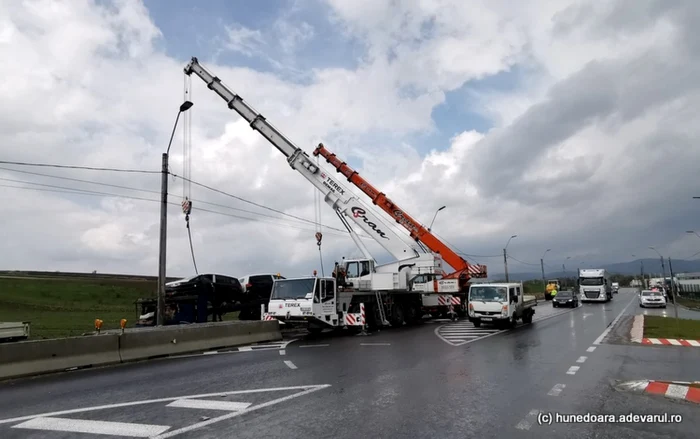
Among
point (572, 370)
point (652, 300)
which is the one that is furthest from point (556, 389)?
point (652, 300)

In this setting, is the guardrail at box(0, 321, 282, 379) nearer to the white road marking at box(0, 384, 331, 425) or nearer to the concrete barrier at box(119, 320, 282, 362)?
the concrete barrier at box(119, 320, 282, 362)

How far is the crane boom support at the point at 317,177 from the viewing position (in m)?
25.3

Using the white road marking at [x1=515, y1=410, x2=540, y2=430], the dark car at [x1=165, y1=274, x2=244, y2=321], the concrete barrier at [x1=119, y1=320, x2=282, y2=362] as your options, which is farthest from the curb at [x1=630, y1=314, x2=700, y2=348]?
the dark car at [x1=165, y1=274, x2=244, y2=321]

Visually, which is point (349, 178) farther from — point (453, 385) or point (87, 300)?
point (87, 300)

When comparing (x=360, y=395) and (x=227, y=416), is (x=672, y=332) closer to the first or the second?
(x=360, y=395)

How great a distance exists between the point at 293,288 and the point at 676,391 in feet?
43.6

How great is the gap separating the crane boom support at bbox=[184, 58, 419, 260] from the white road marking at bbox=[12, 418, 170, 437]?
1937 centimetres

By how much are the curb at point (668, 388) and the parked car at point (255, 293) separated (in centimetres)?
1753

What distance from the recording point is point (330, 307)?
19094mm

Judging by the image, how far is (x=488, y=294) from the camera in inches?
823

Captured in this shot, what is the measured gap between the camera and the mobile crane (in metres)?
26.2

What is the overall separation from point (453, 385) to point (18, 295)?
135 ft

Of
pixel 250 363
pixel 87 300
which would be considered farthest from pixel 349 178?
pixel 87 300

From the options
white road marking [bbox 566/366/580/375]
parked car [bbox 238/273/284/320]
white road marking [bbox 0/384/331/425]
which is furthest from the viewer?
parked car [bbox 238/273/284/320]
